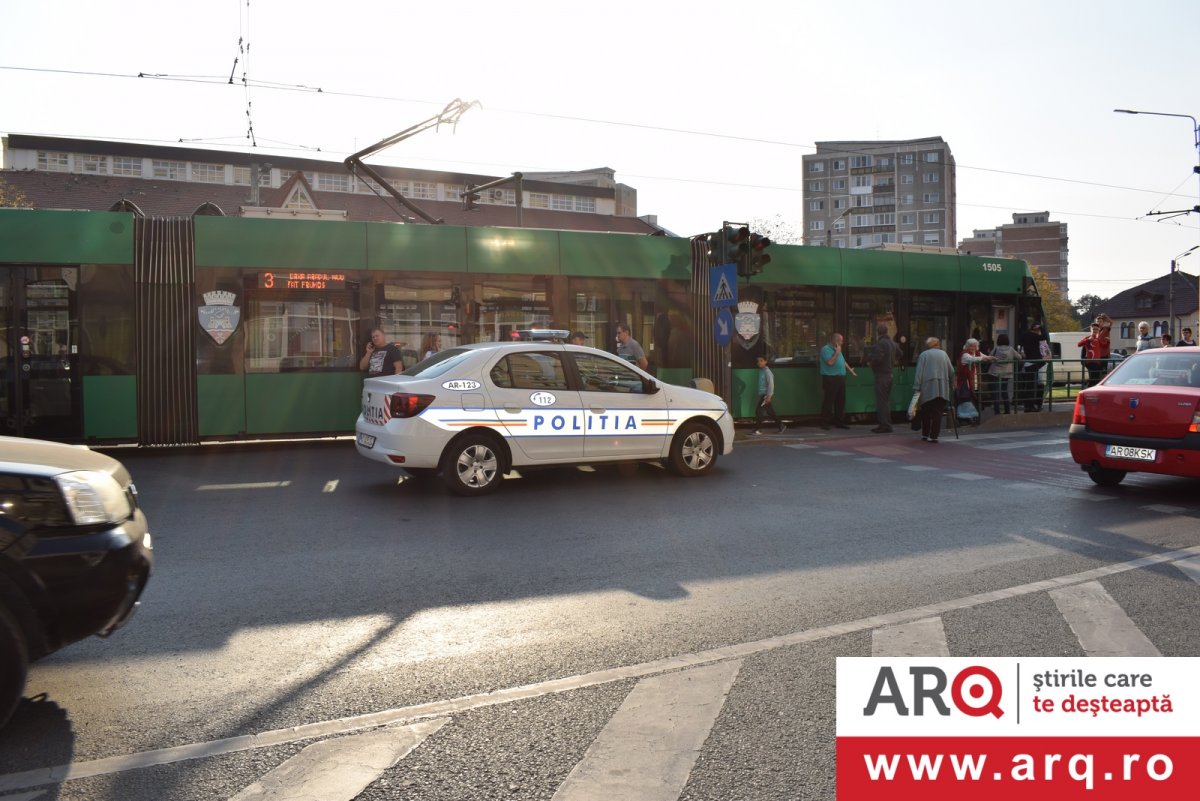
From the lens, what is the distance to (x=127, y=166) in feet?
186

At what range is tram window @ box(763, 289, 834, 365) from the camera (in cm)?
1727

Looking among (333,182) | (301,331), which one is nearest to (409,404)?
(301,331)

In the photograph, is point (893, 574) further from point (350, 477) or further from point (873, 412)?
point (873, 412)

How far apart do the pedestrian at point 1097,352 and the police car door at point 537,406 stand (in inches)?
560

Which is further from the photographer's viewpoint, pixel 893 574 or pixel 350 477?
pixel 350 477

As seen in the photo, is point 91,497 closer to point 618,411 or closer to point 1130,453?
point 618,411

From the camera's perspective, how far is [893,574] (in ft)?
21.1

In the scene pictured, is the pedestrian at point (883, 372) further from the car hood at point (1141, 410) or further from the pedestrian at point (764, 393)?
the car hood at point (1141, 410)

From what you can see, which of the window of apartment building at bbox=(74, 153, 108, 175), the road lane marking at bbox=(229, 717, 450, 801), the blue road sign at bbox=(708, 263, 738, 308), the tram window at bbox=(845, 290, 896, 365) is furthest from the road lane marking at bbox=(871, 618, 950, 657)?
the window of apartment building at bbox=(74, 153, 108, 175)

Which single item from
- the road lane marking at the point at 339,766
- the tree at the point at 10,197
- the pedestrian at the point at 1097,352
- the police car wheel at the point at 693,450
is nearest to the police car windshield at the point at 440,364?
the police car wheel at the point at 693,450

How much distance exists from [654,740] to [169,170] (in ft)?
203

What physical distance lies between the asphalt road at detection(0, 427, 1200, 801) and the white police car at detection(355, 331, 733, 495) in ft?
1.49

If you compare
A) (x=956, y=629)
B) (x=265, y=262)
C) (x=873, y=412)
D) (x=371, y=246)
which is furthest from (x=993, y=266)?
(x=956, y=629)

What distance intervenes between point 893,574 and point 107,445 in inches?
448
